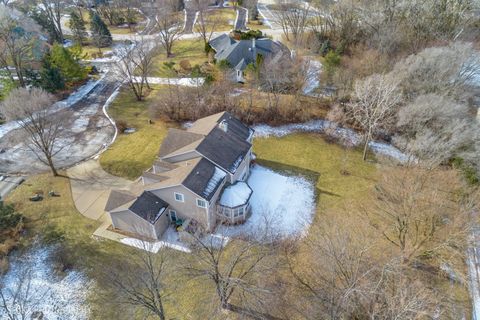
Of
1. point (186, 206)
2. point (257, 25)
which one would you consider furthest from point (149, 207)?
point (257, 25)

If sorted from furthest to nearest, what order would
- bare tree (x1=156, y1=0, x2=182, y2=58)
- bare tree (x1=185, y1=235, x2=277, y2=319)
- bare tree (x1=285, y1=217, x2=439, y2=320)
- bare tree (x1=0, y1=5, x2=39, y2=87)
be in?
bare tree (x1=156, y1=0, x2=182, y2=58) → bare tree (x1=0, y1=5, x2=39, y2=87) → bare tree (x1=185, y1=235, x2=277, y2=319) → bare tree (x1=285, y1=217, x2=439, y2=320)

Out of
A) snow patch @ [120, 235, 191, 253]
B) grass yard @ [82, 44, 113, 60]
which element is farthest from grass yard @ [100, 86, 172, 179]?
grass yard @ [82, 44, 113, 60]

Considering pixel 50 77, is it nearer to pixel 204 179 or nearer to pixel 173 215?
pixel 173 215

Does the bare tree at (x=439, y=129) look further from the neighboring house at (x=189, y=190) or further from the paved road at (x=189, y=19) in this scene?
the paved road at (x=189, y=19)

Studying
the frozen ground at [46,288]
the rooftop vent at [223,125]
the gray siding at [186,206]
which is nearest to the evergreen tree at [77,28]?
the rooftop vent at [223,125]

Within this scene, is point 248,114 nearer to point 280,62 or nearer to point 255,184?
point 280,62

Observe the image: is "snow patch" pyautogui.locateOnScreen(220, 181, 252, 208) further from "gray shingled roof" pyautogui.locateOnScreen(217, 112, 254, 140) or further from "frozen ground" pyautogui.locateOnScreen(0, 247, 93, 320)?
"frozen ground" pyautogui.locateOnScreen(0, 247, 93, 320)

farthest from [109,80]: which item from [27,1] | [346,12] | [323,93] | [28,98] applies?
[27,1]
